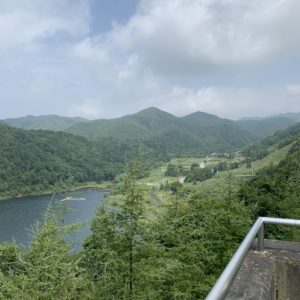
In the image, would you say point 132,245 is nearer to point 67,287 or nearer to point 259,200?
point 67,287

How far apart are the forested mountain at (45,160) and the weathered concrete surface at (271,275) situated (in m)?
101

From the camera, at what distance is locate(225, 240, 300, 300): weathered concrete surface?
8.69 ft

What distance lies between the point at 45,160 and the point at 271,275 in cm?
14089

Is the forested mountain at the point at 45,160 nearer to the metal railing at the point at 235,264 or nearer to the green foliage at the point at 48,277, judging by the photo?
the green foliage at the point at 48,277

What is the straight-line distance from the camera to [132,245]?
7367 millimetres

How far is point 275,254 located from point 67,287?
4.96m

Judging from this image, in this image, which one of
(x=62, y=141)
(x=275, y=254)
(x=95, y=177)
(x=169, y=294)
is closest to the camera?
(x=275, y=254)

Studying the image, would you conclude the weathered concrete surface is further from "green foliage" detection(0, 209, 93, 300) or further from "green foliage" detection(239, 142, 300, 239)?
"green foliage" detection(239, 142, 300, 239)

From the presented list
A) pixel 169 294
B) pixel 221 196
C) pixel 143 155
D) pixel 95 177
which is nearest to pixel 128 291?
pixel 169 294

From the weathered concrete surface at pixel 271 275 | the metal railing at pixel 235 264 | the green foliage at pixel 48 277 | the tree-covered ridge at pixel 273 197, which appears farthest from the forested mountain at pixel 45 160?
the metal railing at pixel 235 264

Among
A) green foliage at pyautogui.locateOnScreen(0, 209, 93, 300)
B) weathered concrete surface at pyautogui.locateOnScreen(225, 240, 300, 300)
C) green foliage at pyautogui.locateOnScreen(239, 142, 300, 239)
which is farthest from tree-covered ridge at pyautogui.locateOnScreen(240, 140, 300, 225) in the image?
weathered concrete surface at pyautogui.locateOnScreen(225, 240, 300, 300)

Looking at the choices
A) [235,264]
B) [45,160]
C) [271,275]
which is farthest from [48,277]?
[45,160]

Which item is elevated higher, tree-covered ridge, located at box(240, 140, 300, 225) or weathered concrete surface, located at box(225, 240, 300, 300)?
weathered concrete surface, located at box(225, 240, 300, 300)

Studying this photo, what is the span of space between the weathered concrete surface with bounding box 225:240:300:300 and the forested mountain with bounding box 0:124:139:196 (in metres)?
101
